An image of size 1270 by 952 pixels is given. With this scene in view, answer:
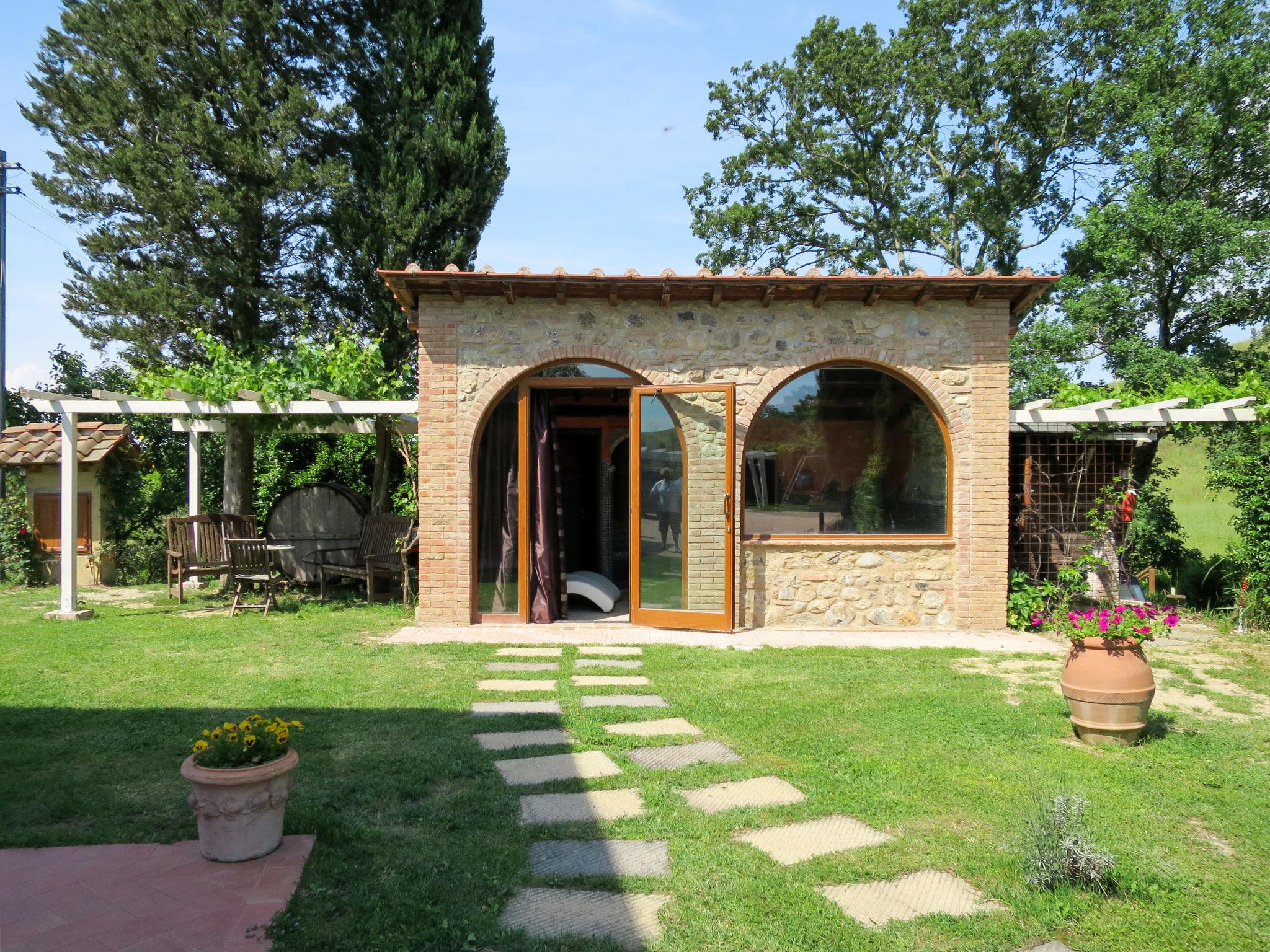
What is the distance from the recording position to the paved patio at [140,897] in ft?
8.52

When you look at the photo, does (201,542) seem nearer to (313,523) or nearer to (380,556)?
(313,523)

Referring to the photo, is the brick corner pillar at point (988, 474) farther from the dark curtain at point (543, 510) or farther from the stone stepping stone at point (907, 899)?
the stone stepping stone at point (907, 899)

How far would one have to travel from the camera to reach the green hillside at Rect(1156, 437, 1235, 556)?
12.9m

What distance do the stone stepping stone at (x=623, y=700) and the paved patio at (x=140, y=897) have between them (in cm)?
247

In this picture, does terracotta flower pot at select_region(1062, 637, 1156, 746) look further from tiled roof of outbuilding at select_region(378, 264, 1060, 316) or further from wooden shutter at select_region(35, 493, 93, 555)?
wooden shutter at select_region(35, 493, 93, 555)

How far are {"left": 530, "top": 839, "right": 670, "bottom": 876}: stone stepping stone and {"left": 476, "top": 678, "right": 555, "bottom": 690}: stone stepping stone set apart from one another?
2.60 meters

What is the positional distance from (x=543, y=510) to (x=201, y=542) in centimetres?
459

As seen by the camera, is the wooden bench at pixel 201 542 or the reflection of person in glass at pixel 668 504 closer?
the reflection of person in glass at pixel 668 504

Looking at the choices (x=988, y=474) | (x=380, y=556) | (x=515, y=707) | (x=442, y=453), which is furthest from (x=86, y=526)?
(x=988, y=474)

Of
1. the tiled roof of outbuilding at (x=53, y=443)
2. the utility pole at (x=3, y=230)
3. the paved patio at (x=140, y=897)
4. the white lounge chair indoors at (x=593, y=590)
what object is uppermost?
the utility pole at (x=3, y=230)

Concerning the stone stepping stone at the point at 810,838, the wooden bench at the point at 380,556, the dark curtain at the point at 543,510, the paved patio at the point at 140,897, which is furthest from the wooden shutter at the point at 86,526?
the stone stepping stone at the point at 810,838

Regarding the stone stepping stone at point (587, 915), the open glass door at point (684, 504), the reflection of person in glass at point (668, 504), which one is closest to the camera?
the stone stepping stone at point (587, 915)

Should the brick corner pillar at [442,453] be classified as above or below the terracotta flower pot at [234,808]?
above

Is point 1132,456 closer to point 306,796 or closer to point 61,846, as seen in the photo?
point 306,796
